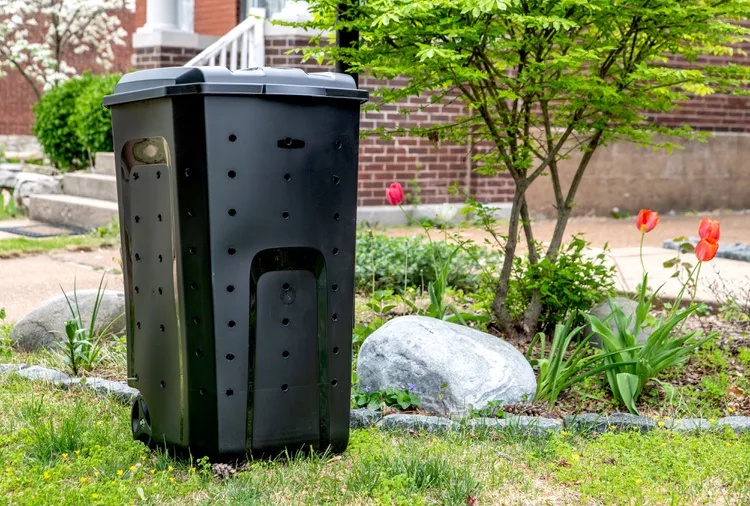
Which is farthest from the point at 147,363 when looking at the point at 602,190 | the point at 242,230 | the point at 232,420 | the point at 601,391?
the point at 602,190

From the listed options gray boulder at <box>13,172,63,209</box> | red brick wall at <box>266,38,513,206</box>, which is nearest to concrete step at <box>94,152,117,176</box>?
gray boulder at <box>13,172,63,209</box>

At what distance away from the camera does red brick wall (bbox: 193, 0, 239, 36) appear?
11.9 metres

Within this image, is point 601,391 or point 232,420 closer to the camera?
point 232,420

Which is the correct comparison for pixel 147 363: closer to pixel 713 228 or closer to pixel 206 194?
pixel 206 194

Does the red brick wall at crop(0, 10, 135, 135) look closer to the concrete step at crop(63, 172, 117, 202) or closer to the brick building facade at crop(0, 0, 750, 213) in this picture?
the brick building facade at crop(0, 0, 750, 213)

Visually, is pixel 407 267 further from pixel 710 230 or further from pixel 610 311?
pixel 710 230

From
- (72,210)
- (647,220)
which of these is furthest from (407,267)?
(72,210)

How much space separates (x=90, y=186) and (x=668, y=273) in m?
6.96

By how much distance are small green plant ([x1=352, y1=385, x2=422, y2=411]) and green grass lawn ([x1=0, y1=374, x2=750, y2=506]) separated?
23 cm

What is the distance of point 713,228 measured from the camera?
12.0 ft

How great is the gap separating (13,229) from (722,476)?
341 inches

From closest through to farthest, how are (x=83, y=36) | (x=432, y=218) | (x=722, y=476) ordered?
(x=722, y=476)
(x=432, y=218)
(x=83, y=36)

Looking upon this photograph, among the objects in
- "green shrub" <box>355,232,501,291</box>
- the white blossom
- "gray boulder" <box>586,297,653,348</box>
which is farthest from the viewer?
the white blossom

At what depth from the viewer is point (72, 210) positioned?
10.1 metres
